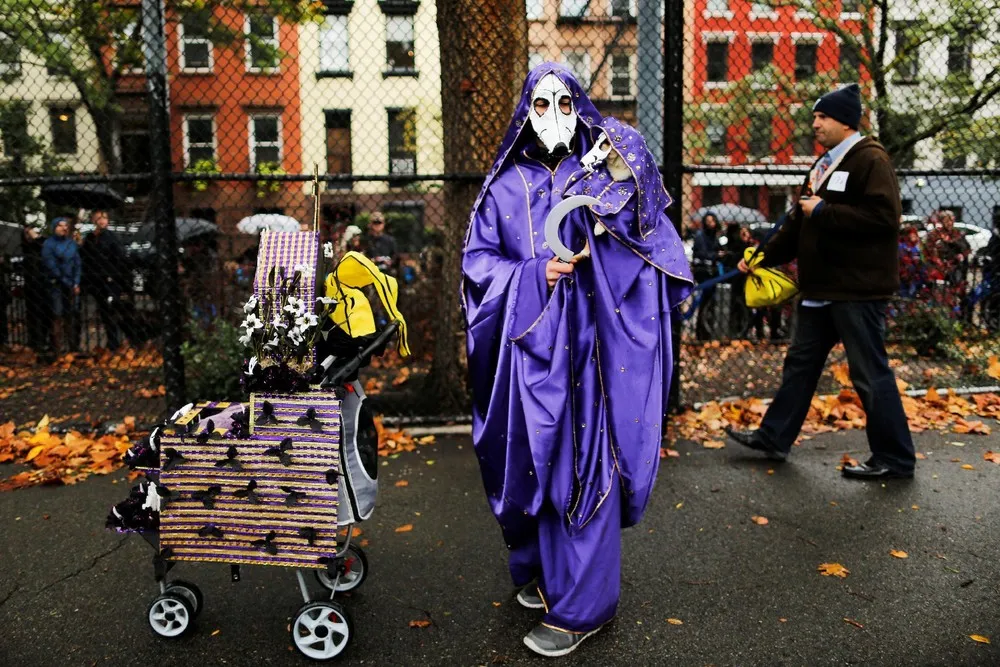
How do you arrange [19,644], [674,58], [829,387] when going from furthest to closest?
[829,387] < [674,58] < [19,644]

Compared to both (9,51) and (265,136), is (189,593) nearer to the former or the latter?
(9,51)

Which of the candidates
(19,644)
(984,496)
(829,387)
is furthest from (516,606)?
(829,387)

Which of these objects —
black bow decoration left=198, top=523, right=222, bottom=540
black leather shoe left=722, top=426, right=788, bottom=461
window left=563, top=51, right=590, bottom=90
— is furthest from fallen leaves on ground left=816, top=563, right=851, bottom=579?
window left=563, top=51, right=590, bottom=90

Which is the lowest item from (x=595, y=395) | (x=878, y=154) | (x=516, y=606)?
(x=516, y=606)

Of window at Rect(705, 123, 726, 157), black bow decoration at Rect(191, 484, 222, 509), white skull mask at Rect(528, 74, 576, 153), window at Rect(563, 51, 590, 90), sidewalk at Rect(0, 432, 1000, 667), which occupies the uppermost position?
window at Rect(563, 51, 590, 90)

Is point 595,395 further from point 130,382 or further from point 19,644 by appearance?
point 130,382

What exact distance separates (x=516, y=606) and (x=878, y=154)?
3.04m

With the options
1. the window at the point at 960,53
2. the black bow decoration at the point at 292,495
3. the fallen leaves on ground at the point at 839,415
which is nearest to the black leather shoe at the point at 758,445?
the fallen leaves on ground at the point at 839,415

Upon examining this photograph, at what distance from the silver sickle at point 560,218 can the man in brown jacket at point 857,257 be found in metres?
2.20

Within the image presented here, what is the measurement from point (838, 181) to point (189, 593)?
147 inches

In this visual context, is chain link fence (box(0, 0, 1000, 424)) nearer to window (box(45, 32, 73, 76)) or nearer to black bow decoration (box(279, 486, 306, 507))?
window (box(45, 32, 73, 76))

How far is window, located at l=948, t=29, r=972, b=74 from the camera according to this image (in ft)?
27.8

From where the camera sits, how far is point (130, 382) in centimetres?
695

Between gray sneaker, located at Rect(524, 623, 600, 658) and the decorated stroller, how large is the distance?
63 centimetres
